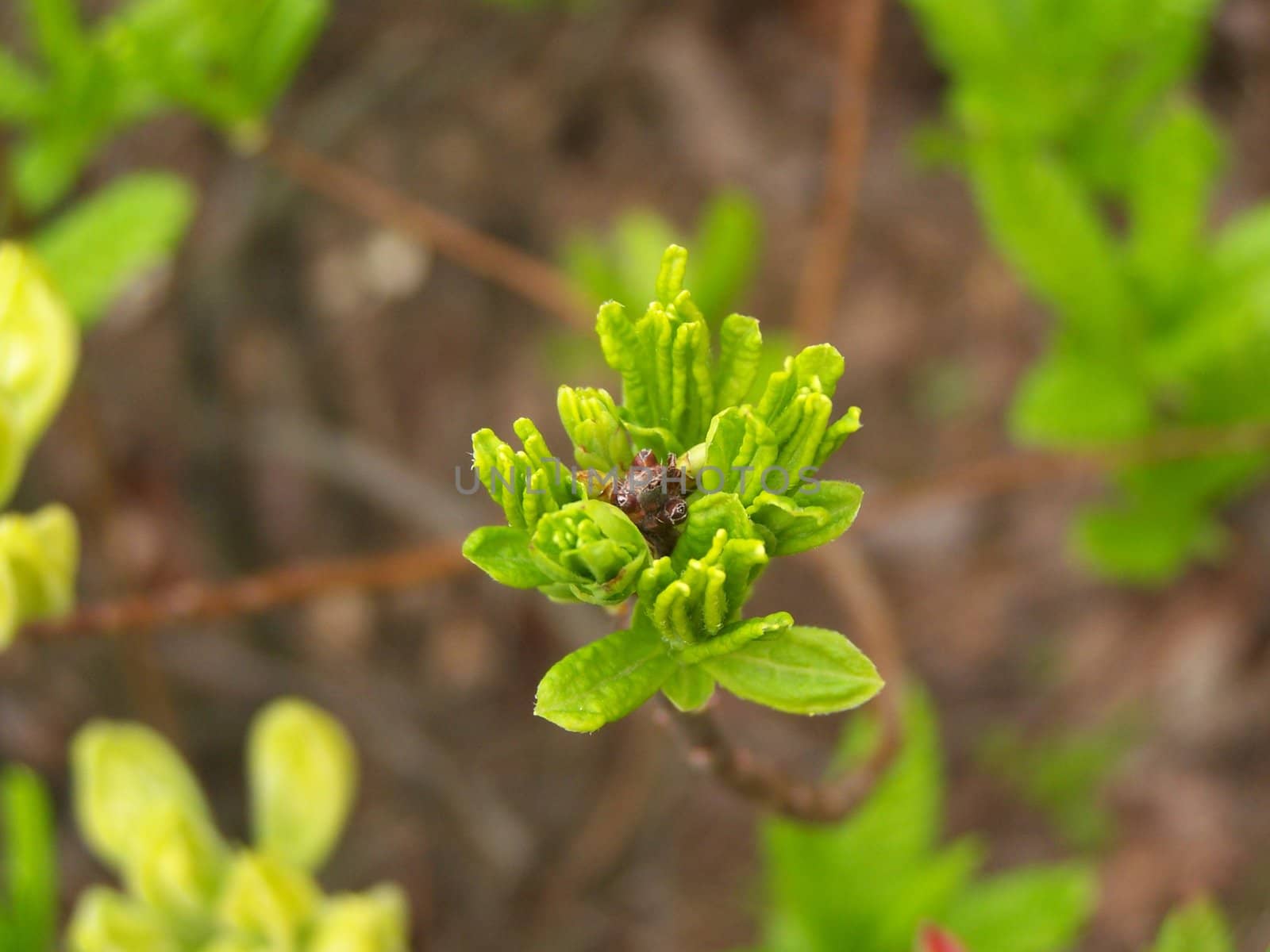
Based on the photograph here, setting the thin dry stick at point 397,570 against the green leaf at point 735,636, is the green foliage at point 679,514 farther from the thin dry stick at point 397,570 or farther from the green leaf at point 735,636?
the thin dry stick at point 397,570

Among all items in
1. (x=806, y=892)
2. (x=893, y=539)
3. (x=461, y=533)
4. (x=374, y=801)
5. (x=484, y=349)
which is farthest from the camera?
(x=484, y=349)

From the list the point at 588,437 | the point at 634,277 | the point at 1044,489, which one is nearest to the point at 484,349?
the point at 634,277

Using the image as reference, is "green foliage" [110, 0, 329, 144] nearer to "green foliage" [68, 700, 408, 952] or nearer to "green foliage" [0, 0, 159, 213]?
"green foliage" [0, 0, 159, 213]

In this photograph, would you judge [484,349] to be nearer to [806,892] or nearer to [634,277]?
[634,277]

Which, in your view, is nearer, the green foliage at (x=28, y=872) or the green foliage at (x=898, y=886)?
the green foliage at (x=28, y=872)

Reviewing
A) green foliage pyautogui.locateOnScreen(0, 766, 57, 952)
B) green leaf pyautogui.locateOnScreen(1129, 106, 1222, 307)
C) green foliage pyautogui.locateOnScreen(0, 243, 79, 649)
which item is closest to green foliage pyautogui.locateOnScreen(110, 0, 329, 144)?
green foliage pyautogui.locateOnScreen(0, 243, 79, 649)

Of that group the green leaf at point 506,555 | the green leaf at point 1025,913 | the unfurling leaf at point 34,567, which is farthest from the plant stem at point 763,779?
the unfurling leaf at point 34,567
